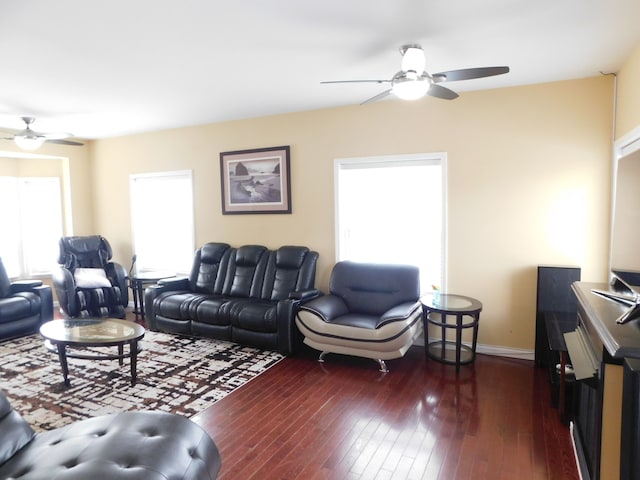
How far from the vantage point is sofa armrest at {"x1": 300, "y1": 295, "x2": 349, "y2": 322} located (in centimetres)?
378

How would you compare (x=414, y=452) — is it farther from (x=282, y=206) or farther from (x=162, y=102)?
(x=162, y=102)

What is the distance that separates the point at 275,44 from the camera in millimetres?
2736

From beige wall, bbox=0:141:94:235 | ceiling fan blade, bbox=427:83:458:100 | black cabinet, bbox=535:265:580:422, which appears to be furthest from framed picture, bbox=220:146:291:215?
black cabinet, bbox=535:265:580:422

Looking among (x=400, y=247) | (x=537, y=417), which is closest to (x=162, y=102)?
(x=400, y=247)

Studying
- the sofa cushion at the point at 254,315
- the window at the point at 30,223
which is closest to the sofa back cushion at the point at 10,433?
the sofa cushion at the point at 254,315

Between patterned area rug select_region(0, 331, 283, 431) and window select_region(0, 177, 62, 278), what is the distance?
2202 millimetres

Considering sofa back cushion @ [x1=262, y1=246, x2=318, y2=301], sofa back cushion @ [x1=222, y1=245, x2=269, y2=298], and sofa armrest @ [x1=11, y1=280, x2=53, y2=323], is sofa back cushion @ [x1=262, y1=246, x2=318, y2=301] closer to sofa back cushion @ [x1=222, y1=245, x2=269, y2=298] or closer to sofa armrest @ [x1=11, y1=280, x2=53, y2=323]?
sofa back cushion @ [x1=222, y1=245, x2=269, y2=298]

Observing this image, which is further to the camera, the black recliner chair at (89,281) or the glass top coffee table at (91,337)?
the black recliner chair at (89,281)

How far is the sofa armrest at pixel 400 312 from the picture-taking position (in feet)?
11.3

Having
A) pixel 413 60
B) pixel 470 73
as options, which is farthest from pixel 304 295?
pixel 470 73

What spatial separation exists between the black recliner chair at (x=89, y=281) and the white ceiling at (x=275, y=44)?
2.04 meters

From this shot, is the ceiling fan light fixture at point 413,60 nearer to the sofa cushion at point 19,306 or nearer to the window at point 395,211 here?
the window at point 395,211

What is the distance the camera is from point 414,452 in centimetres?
239

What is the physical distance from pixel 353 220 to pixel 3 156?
5224mm
